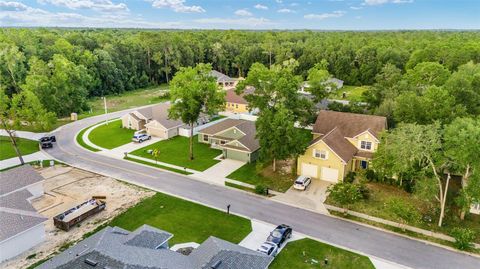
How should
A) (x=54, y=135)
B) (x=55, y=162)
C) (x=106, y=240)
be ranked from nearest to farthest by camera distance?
(x=106, y=240), (x=55, y=162), (x=54, y=135)

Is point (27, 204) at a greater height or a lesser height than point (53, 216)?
greater

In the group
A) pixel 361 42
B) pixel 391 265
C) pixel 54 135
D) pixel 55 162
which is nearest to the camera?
pixel 391 265

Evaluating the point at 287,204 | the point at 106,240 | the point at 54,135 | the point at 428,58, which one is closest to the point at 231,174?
the point at 287,204

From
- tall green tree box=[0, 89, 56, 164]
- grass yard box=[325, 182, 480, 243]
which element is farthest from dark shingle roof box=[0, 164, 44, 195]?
grass yard box=[325, 182, 480, 243]

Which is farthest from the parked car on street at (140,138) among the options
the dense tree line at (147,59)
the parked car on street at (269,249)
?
the parked car on street at (269,249)

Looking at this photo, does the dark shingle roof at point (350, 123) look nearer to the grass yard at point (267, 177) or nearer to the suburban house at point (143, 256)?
the grass yard at point (267, 177)

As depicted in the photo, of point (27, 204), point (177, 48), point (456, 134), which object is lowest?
point (27, 204)

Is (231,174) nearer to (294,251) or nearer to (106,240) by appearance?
(294,251)

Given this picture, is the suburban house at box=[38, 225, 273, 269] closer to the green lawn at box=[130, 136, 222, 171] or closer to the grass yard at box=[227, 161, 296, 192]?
the grass yard at box=[227, 161, 296, 192]

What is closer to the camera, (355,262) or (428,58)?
(355,262)
